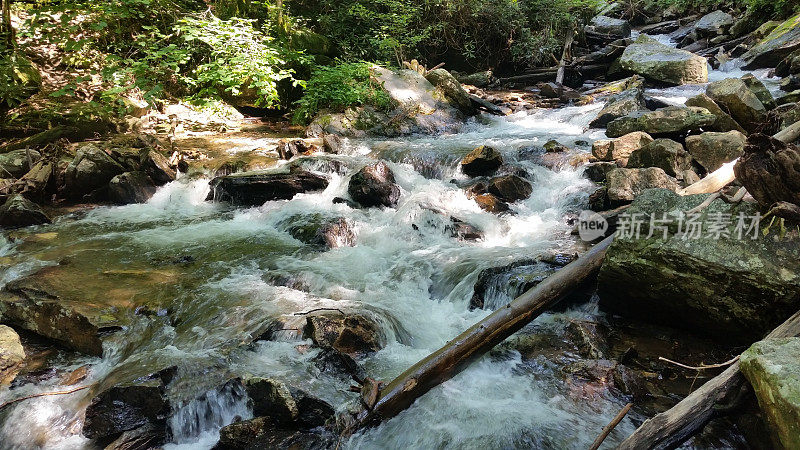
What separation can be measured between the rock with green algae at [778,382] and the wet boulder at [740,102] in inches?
255

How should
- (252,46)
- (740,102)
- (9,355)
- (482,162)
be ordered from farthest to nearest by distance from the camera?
(252,46)
(482,162)
(740,102)
(9,355)

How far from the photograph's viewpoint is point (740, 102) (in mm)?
7348

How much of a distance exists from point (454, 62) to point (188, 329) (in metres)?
14.4

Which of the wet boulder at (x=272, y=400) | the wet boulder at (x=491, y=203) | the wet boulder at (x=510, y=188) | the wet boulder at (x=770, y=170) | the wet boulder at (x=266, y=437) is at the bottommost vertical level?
the wet boulder at (x=491, y=203)

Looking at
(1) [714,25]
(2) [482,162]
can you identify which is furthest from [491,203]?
(1) [714,25]

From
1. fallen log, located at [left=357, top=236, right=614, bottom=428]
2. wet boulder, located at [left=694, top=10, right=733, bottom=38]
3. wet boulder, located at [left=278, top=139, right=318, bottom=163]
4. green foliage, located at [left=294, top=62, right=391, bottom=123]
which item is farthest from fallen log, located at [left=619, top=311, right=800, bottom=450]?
wet boulder, located at [left=694, top=10, right=733, bottom=38]

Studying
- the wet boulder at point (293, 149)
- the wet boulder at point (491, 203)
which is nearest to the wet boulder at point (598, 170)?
the wet boulder at point (491, 203)

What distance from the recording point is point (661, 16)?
22078 mm

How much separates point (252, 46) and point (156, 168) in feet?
11.4

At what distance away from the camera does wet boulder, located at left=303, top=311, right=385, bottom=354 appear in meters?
3.78

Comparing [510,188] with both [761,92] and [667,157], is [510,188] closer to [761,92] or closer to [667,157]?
[667,157]

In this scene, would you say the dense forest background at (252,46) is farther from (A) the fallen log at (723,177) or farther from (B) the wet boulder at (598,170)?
(A) the fallen log at (723,177)

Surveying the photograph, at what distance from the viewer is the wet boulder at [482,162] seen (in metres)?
7.84

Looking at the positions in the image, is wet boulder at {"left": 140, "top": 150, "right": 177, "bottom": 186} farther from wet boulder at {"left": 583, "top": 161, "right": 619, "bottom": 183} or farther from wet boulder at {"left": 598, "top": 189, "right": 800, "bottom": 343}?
wet boulder at {"left": 598, "top": 189, "right": 800, "bottom": 343}
